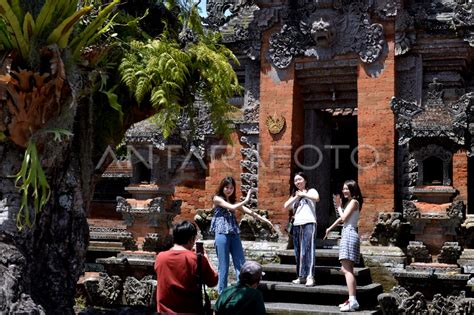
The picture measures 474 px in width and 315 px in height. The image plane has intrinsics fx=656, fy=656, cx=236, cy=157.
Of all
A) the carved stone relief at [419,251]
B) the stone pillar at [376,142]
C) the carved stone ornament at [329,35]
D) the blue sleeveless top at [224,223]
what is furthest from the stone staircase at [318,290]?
the carved stone ornament at [329,35]

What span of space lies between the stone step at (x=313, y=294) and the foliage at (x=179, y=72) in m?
2.21

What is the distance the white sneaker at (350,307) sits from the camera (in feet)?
25.1

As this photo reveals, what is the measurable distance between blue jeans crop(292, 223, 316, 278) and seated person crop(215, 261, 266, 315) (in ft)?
11.5

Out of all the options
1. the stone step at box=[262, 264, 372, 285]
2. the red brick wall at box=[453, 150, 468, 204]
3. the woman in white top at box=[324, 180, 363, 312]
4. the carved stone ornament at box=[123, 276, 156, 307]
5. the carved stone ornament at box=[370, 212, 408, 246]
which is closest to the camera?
the woman in white top at box=[324, 180, 363, 312]

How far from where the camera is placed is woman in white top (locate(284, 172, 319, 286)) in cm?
815

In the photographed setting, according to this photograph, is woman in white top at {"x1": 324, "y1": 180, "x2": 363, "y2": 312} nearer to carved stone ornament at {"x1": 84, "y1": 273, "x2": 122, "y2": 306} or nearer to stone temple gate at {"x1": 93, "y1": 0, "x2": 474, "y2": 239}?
stone temple gate at {"x1": 93, "y1": 0, "x2": 474, "y2": 239}

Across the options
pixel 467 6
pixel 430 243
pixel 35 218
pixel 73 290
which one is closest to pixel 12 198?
pixel 35 218

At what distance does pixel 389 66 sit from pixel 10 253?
752cm

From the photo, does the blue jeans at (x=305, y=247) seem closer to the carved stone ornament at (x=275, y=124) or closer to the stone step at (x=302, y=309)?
the stone step at (x=302, y=309)

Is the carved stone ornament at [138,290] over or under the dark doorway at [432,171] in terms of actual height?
under

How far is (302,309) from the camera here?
7.93m

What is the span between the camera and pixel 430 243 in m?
9.69

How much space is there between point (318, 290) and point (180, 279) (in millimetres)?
3677

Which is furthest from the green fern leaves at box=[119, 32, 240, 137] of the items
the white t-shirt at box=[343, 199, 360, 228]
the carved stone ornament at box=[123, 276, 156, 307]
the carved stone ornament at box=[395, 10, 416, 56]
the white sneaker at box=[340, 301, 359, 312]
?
the carved stone ornament at box=[395, 10, 416, 56]
